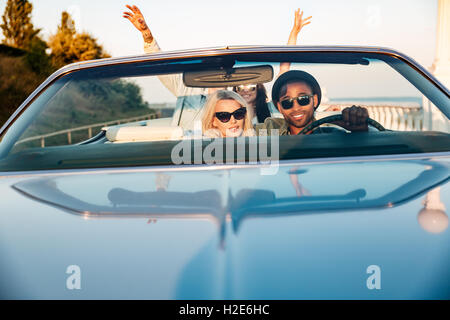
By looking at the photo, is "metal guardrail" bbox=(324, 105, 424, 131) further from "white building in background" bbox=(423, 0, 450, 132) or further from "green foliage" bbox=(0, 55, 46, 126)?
"green foliage" bbox=(0, 55, 46, 126)

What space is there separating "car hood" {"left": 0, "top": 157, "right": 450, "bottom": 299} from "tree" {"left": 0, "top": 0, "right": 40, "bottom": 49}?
45.1 meters

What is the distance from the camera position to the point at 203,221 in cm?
128

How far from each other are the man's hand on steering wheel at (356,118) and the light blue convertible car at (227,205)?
9cm

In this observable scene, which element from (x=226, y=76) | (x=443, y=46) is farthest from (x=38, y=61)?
(x=226, y=76)

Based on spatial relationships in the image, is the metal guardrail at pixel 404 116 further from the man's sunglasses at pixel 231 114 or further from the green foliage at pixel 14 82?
the green foliage at pixel 14 82

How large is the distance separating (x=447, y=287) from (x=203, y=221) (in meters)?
0.56

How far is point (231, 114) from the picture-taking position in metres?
2.62

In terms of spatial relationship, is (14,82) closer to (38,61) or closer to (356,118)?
(38,61)

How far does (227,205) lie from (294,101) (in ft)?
4.86

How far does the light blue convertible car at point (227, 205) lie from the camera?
1.06 m

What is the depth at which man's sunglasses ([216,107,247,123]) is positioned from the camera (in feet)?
8.55

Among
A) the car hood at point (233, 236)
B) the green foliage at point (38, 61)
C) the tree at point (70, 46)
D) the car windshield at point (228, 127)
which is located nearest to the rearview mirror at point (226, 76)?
the car windshield at point (228, 127)

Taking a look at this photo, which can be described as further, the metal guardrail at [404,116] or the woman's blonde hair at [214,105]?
the metal guardrail at [404,116]

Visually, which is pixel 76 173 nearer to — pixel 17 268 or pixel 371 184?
pixel 17 268
